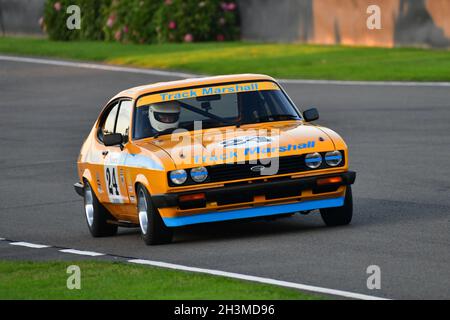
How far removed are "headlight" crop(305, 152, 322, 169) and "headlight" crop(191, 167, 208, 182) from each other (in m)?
0.95

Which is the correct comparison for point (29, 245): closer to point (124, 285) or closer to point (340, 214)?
point (340, 214)

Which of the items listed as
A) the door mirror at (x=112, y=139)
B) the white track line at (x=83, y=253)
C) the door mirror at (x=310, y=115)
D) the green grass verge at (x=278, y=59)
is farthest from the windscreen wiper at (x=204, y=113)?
the green grass verge at (x=278, y=59)

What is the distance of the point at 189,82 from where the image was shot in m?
15.2

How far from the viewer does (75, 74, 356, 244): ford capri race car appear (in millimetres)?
13617

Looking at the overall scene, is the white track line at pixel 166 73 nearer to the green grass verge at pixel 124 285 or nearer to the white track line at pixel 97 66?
the white track line at pixel 97 66

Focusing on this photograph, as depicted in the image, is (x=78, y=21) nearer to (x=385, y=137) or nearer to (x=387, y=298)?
(x=385, y=137)

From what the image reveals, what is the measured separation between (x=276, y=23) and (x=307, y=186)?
100 feet

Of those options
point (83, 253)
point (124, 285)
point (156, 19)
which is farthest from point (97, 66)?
point (124, 285)

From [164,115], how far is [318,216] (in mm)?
1924

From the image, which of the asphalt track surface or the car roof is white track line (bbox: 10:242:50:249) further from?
the car roof

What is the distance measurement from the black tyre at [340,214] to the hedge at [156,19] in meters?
31.5

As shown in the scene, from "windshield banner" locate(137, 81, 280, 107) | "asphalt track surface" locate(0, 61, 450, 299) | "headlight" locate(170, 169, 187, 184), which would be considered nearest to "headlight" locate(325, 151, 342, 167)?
"asphalt track surface" locate(0, 61, 450, 299)

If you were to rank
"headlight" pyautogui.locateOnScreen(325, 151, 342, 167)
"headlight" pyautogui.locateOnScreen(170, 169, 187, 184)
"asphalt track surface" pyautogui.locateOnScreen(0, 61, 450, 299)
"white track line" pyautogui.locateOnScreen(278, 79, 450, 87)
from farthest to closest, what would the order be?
1. "white track line" pyautogui.locateOnScreen(278, 79, 450, 87)
2. "headlight" pyautogui.locateOnScreen(325, 151, 342, 167)
3. "headlight" pyautogui.locateOnScreen(170, 169, 187, 184)
4. "asphalt track surface" pyautogui.locateOnScreen(0, 61, 450, 299)

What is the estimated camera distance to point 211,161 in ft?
44.6
